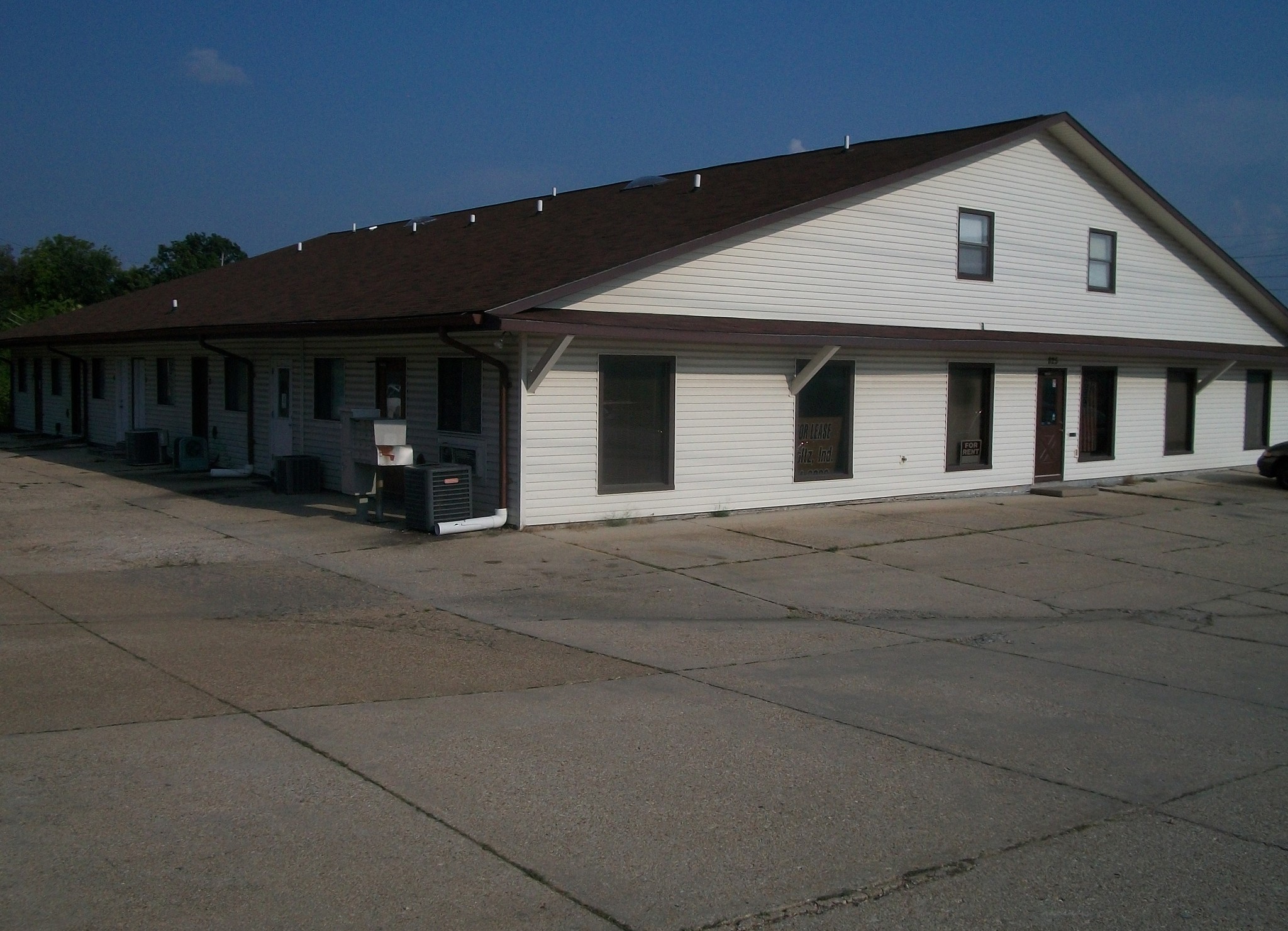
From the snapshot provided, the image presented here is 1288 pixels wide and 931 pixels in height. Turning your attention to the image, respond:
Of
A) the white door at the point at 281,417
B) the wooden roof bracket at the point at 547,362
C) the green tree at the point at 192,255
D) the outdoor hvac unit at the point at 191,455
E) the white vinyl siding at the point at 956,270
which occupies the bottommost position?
the outdoor hvac unit at the point at 191,455

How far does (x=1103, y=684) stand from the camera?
8.49 metres

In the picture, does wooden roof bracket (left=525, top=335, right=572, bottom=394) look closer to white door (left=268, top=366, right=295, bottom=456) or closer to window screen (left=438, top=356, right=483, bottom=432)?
window screen (left=438, top=356, right=483, bottom=432)

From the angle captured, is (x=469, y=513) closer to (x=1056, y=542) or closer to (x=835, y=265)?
(x=835, y=265)

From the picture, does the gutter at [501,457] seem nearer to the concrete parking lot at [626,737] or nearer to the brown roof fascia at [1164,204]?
the concrete parking lot at [626,737]

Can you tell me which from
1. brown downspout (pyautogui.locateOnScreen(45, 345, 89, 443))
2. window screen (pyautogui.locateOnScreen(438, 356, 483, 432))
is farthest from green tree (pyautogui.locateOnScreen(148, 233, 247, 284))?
window screen (pyautogui.locateOnScreen(438, 356, 483, 432))

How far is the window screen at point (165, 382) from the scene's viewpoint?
24.3 m

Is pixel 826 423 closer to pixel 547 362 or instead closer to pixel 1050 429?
pixel 547 362

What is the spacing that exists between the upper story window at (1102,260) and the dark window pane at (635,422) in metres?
10.1

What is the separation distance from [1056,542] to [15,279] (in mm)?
60788

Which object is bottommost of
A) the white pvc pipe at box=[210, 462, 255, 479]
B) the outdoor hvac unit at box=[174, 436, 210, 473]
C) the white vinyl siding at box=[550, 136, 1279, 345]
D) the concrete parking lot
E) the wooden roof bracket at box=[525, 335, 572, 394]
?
the concrete parking lot

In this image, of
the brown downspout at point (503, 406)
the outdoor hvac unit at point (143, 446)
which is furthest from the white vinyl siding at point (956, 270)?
the outdoor hvac unit at point (143, 446)

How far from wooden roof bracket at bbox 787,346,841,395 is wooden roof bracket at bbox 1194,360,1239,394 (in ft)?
37.0

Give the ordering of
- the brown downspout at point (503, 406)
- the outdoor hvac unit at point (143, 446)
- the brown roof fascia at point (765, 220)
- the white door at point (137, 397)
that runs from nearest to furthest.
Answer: the brown roof fascia at point (765, 220) < the brown downspout at point (503, 406) < the outdoor hvac unit at point (143, 446) < the white door at point (137, 397)

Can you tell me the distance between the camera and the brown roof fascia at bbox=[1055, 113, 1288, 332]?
65.4 ft
